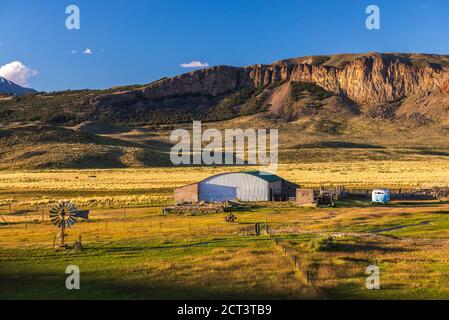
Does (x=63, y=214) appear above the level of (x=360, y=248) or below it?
above

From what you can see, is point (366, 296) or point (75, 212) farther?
point (75, 212)

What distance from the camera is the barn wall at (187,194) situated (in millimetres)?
51328

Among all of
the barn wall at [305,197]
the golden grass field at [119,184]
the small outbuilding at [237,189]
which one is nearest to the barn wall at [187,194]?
the small outbuilding at [237,189]

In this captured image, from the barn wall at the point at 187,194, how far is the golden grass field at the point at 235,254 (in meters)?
4.19

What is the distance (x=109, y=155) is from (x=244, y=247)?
9719cm

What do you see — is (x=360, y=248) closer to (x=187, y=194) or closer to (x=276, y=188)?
(x=276, y=188)

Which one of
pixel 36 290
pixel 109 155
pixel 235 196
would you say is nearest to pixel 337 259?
pixel 36 290

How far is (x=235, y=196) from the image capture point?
52.4 metres

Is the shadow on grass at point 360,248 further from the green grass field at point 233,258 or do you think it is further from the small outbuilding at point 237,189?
the small outbuilding at point 237,189

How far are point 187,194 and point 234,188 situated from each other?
441 cm

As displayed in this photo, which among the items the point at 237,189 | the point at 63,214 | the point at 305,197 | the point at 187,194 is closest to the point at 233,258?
the point at 63,214

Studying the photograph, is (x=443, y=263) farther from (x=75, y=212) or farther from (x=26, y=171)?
(x=26, y=171)

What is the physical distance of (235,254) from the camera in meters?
25.5

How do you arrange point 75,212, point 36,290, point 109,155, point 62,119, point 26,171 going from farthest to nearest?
point 62,119 → point 109,155 → point 26,171 → point 75,212 → point 36,290
